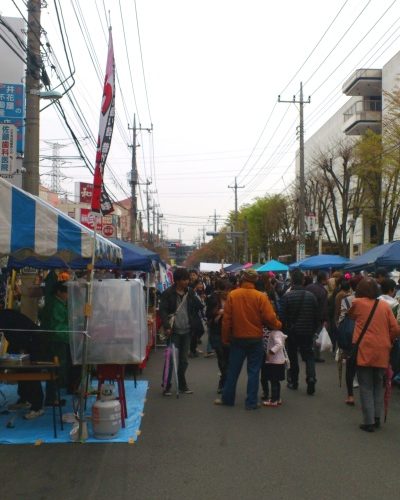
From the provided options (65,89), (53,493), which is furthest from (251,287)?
(65,89)

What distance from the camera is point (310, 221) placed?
3544 centimetres

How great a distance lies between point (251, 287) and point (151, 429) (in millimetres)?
2396

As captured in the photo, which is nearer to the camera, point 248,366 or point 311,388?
point 248,366

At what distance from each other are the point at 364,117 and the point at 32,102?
38656 millimetres

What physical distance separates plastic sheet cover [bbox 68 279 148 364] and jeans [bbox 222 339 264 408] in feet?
5.37

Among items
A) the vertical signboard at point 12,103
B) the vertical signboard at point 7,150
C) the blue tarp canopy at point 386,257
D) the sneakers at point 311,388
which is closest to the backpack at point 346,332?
the sneakers at point 311,388

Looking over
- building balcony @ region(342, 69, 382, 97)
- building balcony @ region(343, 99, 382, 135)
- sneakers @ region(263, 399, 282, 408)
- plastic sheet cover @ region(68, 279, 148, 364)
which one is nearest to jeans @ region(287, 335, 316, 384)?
sneakers @ region(263, 399, 282, 408)

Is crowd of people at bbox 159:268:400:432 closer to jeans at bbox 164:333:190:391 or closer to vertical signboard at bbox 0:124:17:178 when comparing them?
jeans at bbox 164:333:190:391

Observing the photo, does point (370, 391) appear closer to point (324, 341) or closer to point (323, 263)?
point (324, 341)

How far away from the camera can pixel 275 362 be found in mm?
8273

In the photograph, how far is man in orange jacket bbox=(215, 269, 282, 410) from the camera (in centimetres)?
795

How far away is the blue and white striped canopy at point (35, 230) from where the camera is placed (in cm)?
608

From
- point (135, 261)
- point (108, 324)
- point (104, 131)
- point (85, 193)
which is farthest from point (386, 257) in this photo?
point (85, 193)

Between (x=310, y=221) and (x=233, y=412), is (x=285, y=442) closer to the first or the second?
(x=233, y=412)
